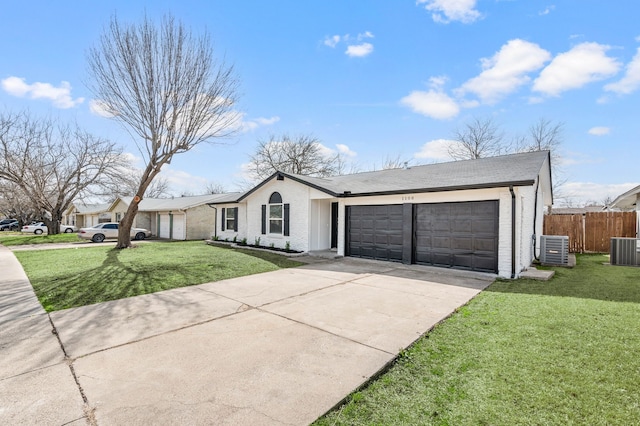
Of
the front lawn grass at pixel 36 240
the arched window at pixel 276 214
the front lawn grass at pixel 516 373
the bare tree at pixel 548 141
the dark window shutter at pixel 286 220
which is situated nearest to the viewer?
the front lawn grass at pixel 516 373

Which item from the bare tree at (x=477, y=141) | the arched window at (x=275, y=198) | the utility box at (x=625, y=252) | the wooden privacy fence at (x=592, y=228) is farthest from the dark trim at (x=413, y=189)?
the bare tree at (x=477, y=141)

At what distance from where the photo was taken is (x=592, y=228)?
1457 centimetres

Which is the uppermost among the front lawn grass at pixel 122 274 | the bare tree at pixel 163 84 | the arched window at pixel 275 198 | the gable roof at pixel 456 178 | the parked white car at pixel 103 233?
the bare tree at pixel 163 84

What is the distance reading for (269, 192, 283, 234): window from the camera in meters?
14.8

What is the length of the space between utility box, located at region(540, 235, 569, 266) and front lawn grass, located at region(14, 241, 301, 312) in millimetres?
8746

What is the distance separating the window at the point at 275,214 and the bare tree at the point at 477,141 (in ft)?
62.8

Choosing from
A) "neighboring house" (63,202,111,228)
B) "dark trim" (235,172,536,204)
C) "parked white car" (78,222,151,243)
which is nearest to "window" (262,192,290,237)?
Answer: "dark trim" (235,172,536,204)

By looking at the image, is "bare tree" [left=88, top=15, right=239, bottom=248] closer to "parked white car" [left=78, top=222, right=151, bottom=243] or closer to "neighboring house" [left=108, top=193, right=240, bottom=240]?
"neighboring house" [left=108, top=193, right=240, bottom=240]

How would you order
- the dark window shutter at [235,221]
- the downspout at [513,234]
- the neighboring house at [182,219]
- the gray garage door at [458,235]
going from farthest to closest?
1. the neighboring house at [182,219]
2. the dark window shutter at [235,221]
3. the gray garage door at [458,235]
4. the downspout at [513,234]

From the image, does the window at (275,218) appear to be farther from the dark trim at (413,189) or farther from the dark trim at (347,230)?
the dark trim at (347,230)

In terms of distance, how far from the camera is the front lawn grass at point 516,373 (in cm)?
262

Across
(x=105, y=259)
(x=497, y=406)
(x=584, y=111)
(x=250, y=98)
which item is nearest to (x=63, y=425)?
(x=497, y=406)

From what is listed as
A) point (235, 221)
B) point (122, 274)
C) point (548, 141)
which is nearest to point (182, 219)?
point (235, 221)

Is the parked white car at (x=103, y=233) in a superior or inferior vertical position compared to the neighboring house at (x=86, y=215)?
inferior
